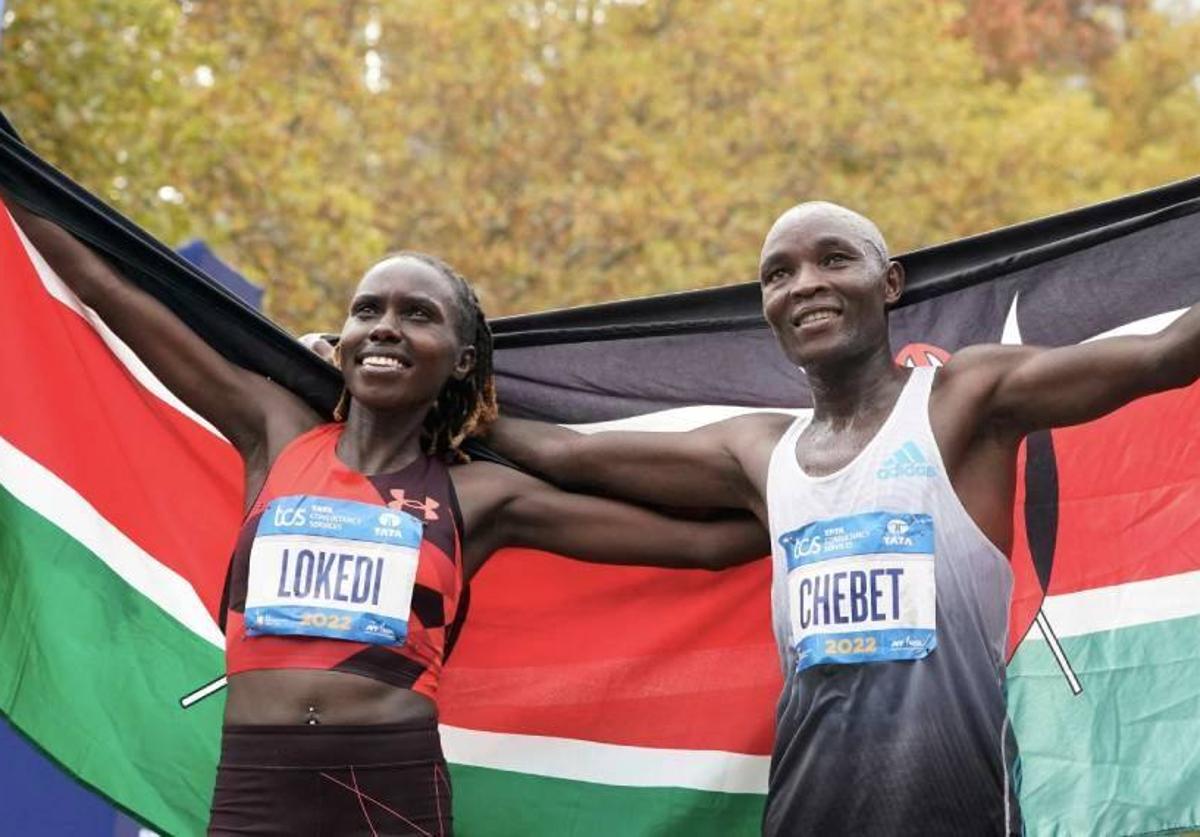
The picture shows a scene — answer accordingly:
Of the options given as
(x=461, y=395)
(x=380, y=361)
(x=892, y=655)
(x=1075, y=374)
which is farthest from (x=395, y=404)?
(x=1075, y=374)

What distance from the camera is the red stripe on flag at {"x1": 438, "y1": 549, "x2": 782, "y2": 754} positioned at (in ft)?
18.4

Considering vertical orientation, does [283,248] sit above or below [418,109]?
below

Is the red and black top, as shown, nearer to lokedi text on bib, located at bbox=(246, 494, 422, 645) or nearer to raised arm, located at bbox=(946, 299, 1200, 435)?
lokedi text on bib, located at bbox=(246, 494, 422, 645)

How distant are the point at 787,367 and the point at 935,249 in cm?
55

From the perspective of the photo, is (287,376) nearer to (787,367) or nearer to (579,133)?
(787,367)

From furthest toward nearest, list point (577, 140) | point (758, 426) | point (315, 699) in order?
point (577, 140), point (758, 426), point (315, 699)

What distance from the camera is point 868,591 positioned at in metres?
4.63

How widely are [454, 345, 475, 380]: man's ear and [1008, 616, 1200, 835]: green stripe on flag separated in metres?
1.72

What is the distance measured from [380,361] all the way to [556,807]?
146cm

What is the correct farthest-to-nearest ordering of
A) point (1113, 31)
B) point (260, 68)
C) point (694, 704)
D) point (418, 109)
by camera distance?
point (1113, 31) < point (418, 109) < point (260, 68) < point (694, 704)

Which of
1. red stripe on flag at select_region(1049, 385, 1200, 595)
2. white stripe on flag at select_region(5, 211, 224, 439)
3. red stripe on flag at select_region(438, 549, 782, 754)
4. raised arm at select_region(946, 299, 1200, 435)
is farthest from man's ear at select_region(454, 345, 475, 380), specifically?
red stripe on flag at select_region(1049, 385, 1200, 595)

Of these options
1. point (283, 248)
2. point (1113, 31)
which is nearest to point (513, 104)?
point (283, 248)

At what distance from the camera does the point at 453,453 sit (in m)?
5.38

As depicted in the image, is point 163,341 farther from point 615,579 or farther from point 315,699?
point 615,579
